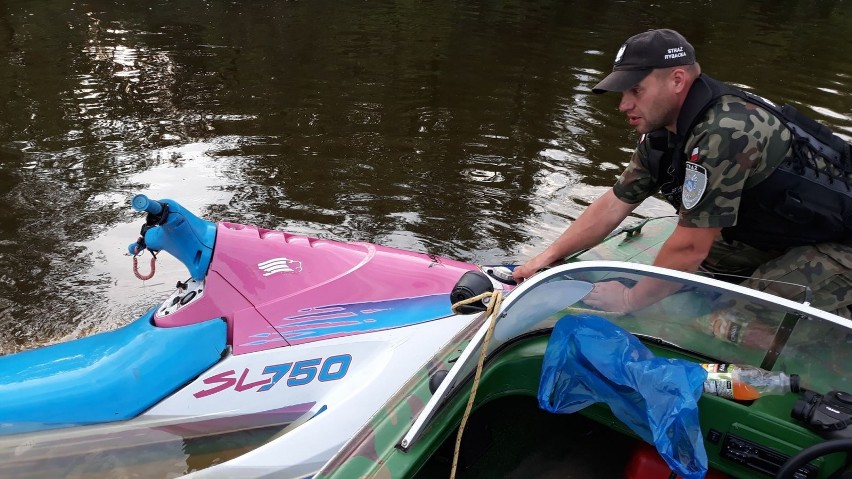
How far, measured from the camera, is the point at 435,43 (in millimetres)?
12625

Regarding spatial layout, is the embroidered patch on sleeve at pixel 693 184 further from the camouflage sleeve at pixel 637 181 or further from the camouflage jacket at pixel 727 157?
the camouflage sleeve at pixel 637 181

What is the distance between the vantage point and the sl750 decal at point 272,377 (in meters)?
2.84

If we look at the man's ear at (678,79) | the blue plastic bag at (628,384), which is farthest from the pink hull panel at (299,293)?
the man's ear at (678,79)

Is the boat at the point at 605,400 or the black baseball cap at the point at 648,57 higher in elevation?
the black baseball cap at the point at 648,57

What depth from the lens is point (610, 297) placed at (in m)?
2.29

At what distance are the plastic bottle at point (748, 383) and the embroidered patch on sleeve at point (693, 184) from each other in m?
0.75

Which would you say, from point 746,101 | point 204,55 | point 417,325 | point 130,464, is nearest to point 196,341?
point 130,464

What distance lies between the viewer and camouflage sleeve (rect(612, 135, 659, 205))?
3.38m

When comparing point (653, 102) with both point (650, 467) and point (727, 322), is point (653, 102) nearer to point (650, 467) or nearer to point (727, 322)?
point (727, 322)

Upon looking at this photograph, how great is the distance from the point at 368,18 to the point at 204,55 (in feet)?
15.4

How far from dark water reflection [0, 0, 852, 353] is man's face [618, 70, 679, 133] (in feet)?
8.38

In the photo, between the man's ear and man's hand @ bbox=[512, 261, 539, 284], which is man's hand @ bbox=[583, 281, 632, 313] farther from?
the man's ear

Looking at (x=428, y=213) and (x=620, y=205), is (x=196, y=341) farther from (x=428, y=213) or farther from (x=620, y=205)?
(x=428, y=213)

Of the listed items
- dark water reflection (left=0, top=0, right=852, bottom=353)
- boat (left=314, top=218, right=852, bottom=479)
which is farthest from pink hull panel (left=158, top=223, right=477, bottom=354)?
dark water reflection (left=0, top=0, right=852, bottom=353)
